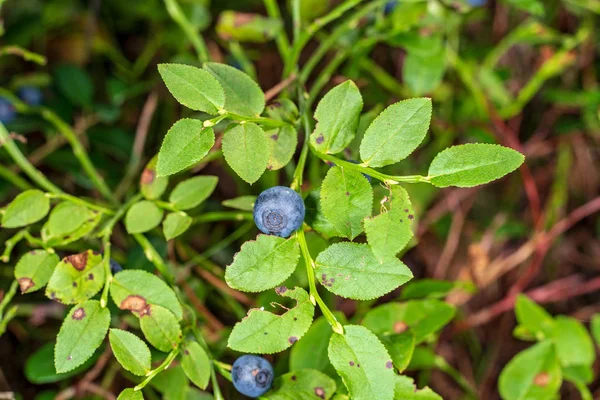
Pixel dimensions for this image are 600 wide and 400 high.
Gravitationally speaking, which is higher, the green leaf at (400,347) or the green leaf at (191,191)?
the green leaf at (191,191)


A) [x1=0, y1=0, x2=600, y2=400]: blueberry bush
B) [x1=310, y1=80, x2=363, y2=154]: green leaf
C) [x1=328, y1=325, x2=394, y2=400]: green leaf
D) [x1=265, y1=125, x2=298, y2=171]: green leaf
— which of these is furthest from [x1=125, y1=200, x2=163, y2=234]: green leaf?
[x1=328, y1=325, x2=394, y2=400]: green leaf

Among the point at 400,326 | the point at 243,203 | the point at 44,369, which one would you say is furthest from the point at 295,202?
the point at 44,369

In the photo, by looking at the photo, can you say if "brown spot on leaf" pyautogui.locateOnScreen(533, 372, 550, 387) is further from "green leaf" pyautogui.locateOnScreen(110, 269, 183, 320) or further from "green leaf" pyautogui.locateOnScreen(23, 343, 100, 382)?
"green leaf" pyautogui.locateOnScreen(23, 343, 100, 382)

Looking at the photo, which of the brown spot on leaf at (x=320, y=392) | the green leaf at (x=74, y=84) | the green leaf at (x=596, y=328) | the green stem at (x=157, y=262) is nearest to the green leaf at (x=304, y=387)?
the brown spot on leaf at (x=320, y=392)

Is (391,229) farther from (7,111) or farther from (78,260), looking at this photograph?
(7,111)

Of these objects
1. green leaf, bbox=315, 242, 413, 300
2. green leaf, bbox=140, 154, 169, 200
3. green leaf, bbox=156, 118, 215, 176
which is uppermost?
green leaf, bbox=156, 118, 215, 176

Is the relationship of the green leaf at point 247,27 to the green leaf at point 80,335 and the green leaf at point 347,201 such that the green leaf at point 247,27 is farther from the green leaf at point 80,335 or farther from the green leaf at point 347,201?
the green leaf at point 80,335
